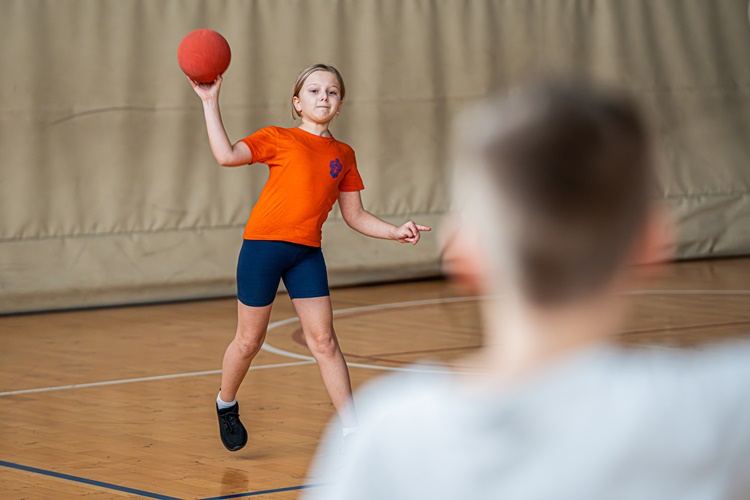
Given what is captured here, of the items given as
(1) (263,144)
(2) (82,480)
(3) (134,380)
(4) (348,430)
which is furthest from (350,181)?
(3) (134,380)

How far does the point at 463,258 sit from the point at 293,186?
10.6 ft

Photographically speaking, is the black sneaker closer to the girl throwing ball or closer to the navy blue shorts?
the girl throwing ball

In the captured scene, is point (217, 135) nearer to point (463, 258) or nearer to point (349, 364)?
point (349, 364)

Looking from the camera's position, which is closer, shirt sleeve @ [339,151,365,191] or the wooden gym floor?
the wooden gym floor

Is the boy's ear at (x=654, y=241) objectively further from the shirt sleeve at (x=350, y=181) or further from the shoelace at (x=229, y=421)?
the shoelace at (x=229, y=421)

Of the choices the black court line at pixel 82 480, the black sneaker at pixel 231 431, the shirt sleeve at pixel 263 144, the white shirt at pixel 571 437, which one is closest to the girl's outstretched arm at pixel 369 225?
the shirt sleeve at pixel 263 144

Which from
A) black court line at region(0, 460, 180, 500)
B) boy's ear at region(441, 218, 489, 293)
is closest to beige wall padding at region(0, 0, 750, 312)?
black court line at region(0, 460, 180, 500)

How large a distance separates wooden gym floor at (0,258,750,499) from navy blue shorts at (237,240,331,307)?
61cm

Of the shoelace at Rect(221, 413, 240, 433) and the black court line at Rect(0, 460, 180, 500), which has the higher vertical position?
the shoelace at Rect(221, 413, 240, 433)

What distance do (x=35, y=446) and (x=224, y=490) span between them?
3.47ft

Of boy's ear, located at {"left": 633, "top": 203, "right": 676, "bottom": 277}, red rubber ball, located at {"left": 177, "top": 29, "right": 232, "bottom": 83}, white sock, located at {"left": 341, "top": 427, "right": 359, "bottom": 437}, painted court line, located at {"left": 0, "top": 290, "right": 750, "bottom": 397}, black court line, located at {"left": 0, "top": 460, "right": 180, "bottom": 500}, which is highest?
boy's ear, located at {"left": 633, "top": 203, "right": 676, "bottom": 277}

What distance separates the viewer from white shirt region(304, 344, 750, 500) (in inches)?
33.6

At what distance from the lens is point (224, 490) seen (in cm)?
387

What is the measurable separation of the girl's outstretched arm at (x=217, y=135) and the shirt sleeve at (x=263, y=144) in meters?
0.03
